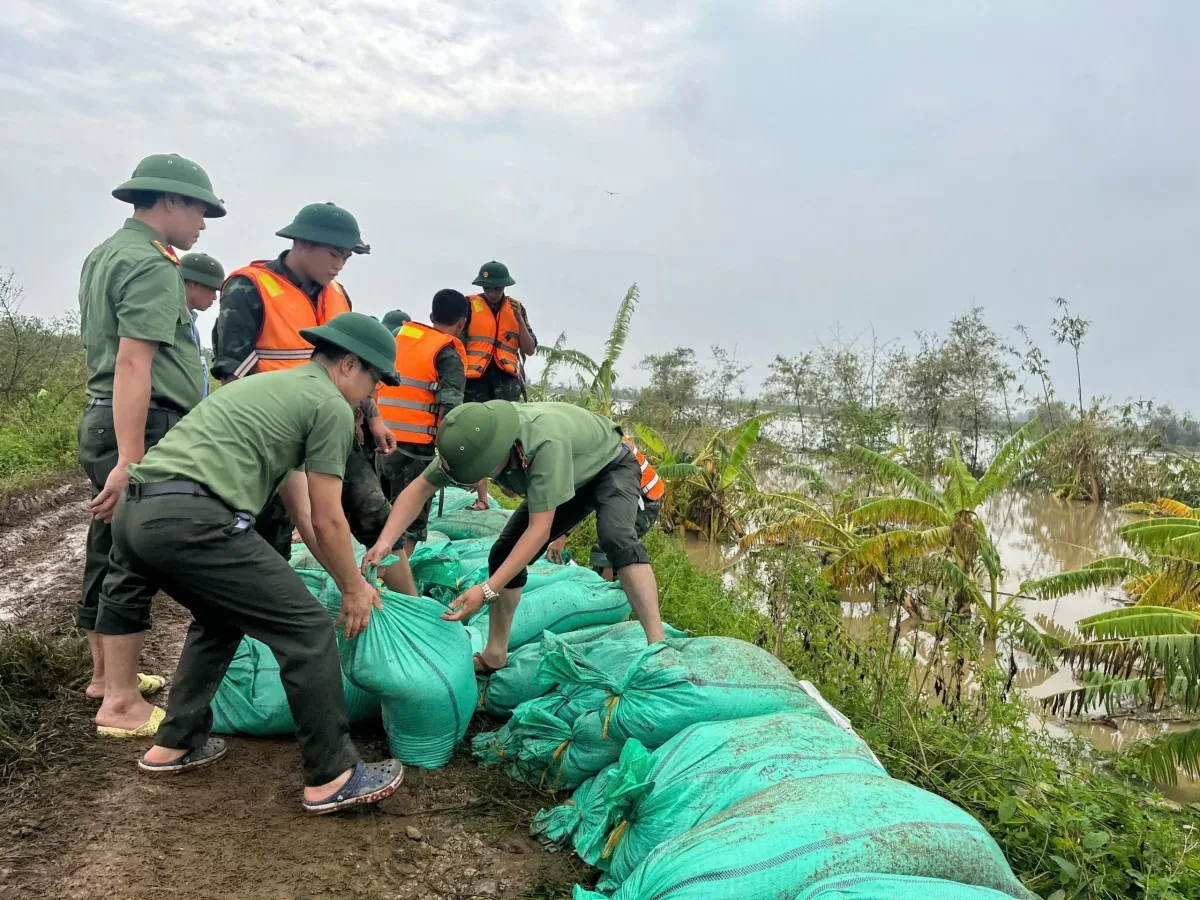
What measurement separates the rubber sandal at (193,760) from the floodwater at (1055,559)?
4.43 meters

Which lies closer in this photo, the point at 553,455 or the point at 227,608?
the point at 227,608

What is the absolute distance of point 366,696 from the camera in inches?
98.2

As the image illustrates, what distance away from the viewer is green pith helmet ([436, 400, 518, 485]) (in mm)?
2383

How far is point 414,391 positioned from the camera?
3.79m

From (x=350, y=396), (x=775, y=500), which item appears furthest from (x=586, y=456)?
(x=775, y=500)

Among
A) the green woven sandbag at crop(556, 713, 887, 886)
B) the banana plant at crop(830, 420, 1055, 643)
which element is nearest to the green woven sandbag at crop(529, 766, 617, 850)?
the green woven sandbag at crop(556, 713, 887, 886)

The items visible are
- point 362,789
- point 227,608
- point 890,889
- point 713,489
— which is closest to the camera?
point 890,889

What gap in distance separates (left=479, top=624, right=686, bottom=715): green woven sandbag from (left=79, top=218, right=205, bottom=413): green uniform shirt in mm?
1384

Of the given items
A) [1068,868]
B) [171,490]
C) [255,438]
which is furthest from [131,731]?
[1068,868]

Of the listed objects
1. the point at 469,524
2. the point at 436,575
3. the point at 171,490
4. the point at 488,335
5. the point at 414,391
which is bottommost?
the point at 436,575

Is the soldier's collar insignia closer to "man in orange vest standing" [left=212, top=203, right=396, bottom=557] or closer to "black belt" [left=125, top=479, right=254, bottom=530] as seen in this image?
"man in orange vest standing" [left=212, top=203, right=396, bottom=557]

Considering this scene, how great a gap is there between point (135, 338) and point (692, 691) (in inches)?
72.5

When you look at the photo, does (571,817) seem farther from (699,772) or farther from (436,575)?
(436,575)

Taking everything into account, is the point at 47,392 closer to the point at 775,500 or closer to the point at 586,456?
the point at 775,500
